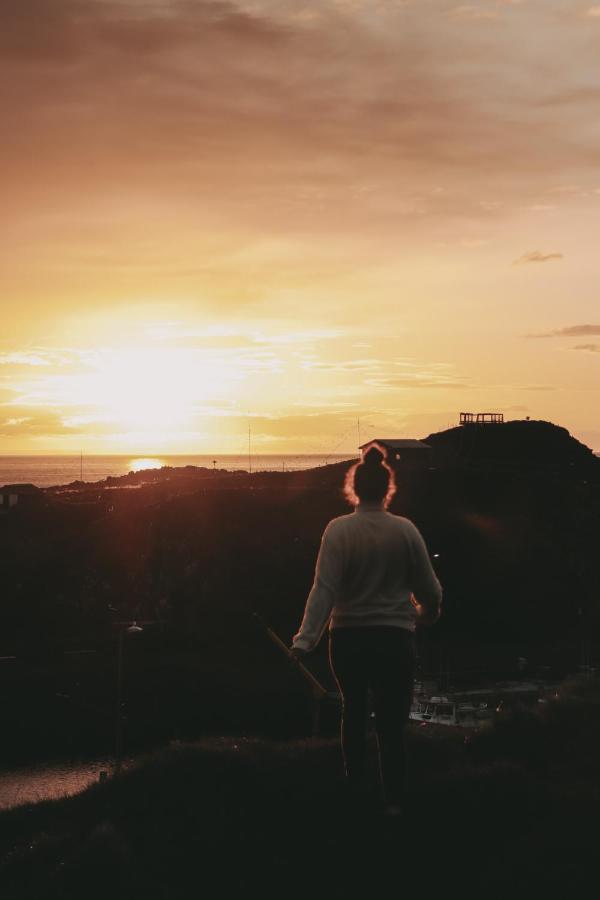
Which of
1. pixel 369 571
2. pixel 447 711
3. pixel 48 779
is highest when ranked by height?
pixel 369 571

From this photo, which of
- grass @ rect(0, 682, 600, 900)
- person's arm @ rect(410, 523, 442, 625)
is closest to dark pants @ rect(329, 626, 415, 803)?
person's arm @ rect(410, 523, 442, 625)

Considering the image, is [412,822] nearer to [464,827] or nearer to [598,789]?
[464,827]

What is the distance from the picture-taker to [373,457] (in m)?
8.17

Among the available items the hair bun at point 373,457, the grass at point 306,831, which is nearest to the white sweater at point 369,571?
the hair bun at point 373,457

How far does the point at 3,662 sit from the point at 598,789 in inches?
2853

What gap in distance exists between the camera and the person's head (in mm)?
8016

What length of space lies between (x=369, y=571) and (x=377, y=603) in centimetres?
29

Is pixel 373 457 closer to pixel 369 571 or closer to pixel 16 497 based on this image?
pixel 369 571

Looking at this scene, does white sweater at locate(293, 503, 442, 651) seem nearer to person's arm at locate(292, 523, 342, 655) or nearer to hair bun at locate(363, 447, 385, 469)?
person's arm at locate(292, 523, 342, 655)

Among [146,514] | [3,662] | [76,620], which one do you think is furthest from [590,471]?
[3,662]

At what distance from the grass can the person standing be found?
2.14ft

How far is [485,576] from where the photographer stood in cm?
8331

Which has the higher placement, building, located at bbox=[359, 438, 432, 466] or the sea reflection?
building, located at bbox=[359, 438, 432, 466]

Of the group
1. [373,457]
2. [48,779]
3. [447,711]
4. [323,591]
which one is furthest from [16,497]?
[323,591]
